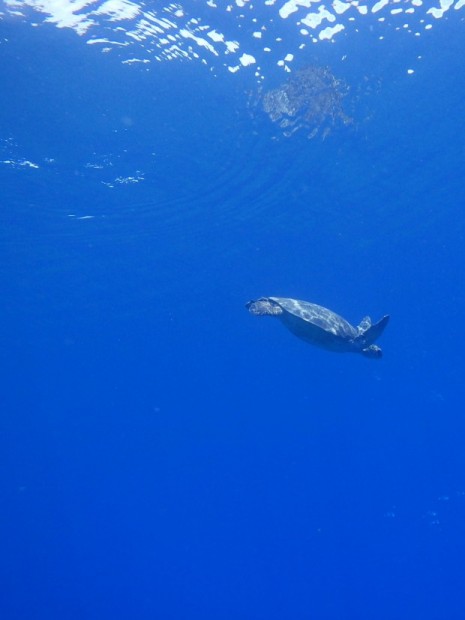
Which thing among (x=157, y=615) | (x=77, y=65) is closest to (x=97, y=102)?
(x=77, y=65)

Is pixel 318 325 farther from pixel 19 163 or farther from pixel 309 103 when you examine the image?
pixel 19 163

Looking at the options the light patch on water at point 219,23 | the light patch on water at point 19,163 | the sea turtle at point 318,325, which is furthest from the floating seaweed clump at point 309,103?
the light patch on water at point 19,163

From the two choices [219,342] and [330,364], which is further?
[219,342]

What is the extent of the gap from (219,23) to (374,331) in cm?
793

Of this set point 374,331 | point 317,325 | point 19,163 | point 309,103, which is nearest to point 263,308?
point 317,325

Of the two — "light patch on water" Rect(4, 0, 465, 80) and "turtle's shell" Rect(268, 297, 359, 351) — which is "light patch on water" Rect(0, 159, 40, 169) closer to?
"light patch on water" Rect(4, 0, 465, 80)

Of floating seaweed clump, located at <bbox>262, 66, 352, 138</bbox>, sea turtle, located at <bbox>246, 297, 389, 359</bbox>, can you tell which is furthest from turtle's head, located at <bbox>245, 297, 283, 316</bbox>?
floating seaweed clump, located at <bbox>262, 66, 352, 138</bbox>

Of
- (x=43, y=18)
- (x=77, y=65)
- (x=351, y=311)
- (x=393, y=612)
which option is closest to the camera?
(x=43, y=18)

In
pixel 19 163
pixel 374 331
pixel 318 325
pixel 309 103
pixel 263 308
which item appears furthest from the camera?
pixel 19 163

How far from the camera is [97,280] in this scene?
92.3ft

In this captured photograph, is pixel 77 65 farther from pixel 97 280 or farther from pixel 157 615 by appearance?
pixel 157 615

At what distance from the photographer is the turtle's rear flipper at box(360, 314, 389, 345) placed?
29.6ft

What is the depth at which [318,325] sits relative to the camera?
32.8 ft

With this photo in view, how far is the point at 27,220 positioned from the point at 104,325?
60.7 ft
